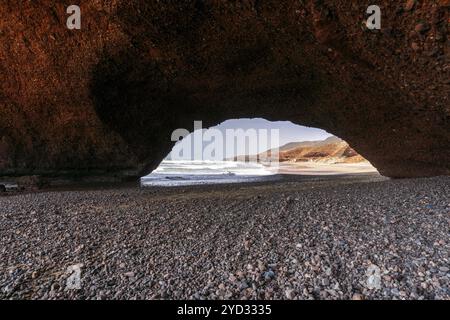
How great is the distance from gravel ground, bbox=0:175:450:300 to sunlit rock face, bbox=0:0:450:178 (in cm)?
217

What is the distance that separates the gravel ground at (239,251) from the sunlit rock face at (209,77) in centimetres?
217

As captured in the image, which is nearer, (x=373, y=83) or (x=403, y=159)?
(x=373, y=83)

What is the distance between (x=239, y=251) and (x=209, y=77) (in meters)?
4.72

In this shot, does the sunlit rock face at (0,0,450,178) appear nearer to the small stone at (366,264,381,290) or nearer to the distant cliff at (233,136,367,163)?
the small stone at (366,264,381,290)

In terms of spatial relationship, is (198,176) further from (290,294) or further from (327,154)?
(327,154)

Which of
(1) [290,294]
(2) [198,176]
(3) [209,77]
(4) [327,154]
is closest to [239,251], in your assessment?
(1) [290,294]

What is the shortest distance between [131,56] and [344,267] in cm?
528

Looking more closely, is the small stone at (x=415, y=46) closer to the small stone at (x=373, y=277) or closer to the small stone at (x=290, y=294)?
the small stone at (x=373, y=277)

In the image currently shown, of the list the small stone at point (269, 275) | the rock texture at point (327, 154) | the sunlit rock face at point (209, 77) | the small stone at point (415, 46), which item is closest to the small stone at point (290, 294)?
the small stone at point (269, 275)

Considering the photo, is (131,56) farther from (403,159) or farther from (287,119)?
(403,159)

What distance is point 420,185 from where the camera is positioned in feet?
13.3

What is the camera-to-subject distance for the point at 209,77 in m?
5.96

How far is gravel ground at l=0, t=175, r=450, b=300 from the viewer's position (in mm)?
1617

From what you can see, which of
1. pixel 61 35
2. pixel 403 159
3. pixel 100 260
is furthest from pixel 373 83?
pixel 61 35
